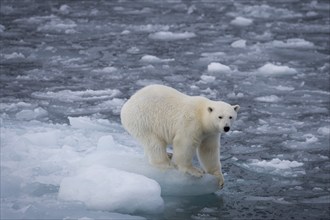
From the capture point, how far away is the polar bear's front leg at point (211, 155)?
611 centimetres

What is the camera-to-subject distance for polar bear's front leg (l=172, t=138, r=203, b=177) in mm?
5941

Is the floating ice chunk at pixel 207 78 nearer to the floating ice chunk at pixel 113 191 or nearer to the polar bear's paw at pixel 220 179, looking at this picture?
the polar bear's paw at pixel 220 179

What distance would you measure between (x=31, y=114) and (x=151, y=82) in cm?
211

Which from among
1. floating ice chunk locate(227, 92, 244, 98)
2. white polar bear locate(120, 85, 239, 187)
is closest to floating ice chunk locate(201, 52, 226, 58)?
floating ice chunk locate(227, 92, 244, 98)

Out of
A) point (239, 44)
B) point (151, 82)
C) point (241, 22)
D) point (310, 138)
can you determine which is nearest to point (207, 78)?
point (151, 82)

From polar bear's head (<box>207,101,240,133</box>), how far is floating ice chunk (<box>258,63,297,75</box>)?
4.50m

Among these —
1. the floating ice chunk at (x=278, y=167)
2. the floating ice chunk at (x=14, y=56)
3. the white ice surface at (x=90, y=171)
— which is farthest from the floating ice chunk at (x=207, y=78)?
the floating ice chunk at (x=278, y=167)

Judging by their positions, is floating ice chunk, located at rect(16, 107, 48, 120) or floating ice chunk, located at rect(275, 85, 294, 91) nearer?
floating ice chunk, located at rect(16, 107, 48, 120)

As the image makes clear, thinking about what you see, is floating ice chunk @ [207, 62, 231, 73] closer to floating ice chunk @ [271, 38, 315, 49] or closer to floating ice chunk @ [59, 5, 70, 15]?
floating ice chunk @ [271, 38, 315, 49]

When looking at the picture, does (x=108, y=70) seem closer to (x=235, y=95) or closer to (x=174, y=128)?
(x=235, y=95)

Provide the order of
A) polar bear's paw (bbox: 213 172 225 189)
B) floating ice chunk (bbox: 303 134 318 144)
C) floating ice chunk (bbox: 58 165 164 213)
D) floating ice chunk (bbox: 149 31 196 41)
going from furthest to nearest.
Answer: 1. floating ice chunk (bbox: 149 31 196 41)
2. floating ice chunk (bbox: 303 134 318 144)
3. polar bear's paw (bbox: 213 172 225 189)
4. floating ice chunk (bbox: 58 165 164 213)

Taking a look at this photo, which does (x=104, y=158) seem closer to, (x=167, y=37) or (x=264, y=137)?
(x=264, y=137)

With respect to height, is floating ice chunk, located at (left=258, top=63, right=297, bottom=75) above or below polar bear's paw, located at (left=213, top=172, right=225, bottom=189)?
above

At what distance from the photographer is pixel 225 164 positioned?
6969mm
